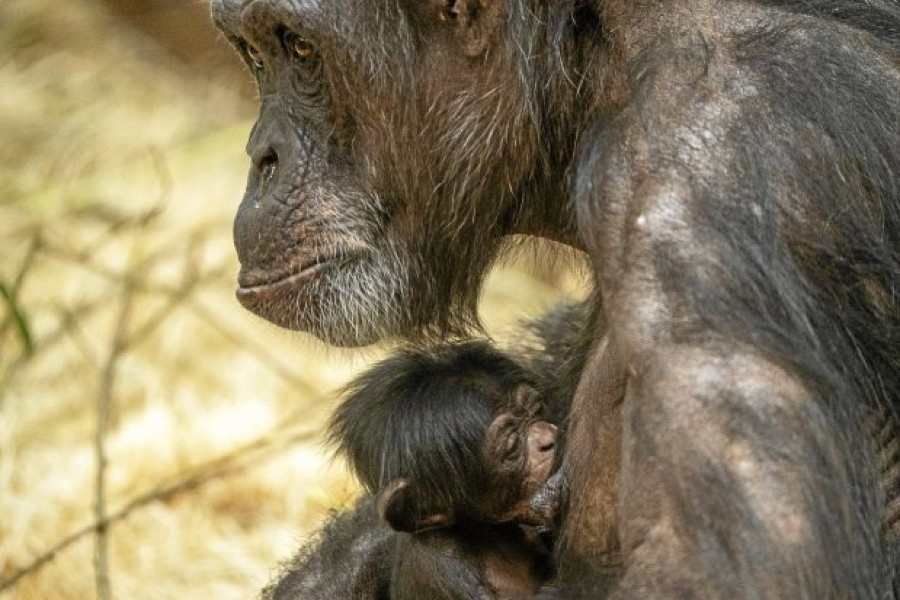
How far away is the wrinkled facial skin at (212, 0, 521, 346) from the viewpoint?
175 inches

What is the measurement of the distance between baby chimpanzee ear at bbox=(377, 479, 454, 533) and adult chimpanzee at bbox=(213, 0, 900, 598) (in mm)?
479

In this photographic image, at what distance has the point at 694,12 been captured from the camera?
403cm

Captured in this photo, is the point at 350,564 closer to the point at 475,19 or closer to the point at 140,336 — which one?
the point at 475,19

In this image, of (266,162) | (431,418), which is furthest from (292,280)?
(431,418)

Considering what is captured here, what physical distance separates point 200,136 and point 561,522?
688 centimetres

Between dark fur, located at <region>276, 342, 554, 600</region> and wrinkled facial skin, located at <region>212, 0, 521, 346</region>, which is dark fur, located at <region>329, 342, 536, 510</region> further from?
wrinkled facial skin, located at <region>212, 0, 521, 346</region>

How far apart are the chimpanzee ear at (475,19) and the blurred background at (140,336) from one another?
1.77m

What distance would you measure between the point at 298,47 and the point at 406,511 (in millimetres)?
1481

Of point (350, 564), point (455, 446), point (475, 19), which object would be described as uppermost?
point (475, 19)

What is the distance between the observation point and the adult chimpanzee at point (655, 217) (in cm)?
344

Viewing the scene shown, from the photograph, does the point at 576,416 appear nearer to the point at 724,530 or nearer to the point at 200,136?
the point at 724,530

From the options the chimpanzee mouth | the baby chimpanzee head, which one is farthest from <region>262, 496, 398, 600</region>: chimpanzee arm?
the chimpanzee mouth

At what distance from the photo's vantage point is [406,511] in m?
4.93

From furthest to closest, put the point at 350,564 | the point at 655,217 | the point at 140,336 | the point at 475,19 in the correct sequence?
1. the point at 140,336
2. the point at 350,564
3. the point at 475,19
4. the point at 655,217
